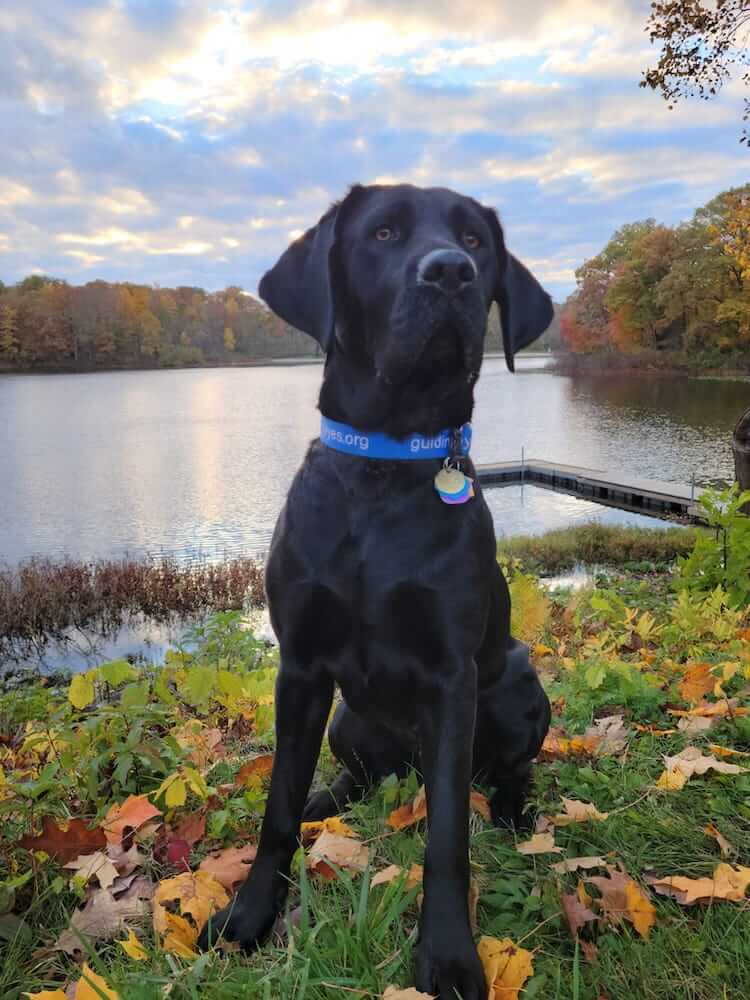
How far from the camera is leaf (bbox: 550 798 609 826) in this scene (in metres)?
2.53


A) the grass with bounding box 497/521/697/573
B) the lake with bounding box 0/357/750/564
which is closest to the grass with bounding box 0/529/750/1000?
the lake with bounding box 0/357/750/564

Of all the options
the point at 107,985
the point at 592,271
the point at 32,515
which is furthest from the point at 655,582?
the point at 592,271

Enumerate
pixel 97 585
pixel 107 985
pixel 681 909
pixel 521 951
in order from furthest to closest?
pixel 97 585 → pixel 681 909 → pixel 521 951 → pixel 107 985

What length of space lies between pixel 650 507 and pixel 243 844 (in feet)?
73.9

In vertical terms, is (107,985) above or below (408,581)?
below

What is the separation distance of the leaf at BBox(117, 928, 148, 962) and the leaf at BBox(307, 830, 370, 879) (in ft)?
1.80

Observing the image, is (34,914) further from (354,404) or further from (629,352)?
(629,352)

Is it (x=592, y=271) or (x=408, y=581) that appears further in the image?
(x=592, y=271)

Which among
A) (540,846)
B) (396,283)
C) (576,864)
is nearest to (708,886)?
(576,864)

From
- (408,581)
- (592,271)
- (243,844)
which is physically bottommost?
(243,844)

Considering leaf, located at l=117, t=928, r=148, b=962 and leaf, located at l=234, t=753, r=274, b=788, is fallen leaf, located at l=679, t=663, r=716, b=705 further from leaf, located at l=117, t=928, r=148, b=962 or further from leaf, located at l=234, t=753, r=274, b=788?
leaf, located at l=117, t=928, r=148, b=962

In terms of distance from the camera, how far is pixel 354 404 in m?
2.24

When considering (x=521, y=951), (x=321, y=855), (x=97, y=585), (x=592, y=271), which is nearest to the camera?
(x=521, y=951)

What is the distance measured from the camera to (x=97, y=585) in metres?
A: 14.3
